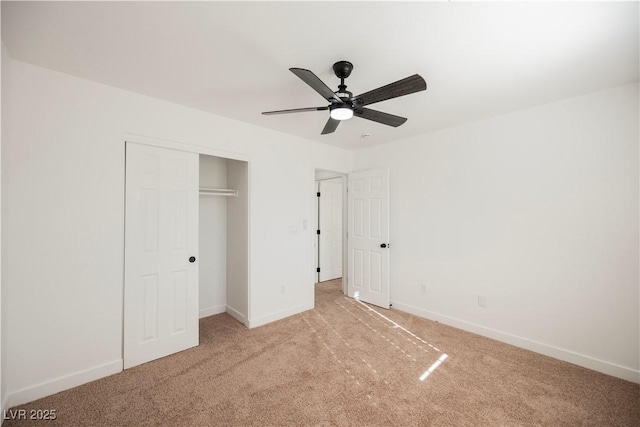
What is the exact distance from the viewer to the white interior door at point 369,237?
13.3ft

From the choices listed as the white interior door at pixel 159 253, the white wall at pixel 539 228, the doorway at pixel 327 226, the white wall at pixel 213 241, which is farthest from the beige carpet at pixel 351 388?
the doorway at pixel 327 226

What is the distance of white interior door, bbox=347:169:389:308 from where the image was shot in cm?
405

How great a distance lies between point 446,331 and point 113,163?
3916 millimetres

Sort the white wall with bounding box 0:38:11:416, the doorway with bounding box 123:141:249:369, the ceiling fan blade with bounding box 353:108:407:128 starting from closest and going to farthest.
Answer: the white wall with bounding box 0:38:11:416, the ceiling fan blade with bounding box 353:108:407:128, the doorway with bounding box 123:141:249:369

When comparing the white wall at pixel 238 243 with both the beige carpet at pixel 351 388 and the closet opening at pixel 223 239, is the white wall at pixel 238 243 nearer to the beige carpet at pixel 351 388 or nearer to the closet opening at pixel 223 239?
the closet opening at pixel 223 239

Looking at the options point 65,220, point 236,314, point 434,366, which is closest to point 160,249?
point 65,220

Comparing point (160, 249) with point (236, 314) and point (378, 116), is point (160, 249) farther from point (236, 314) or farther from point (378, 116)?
point (378, 116)

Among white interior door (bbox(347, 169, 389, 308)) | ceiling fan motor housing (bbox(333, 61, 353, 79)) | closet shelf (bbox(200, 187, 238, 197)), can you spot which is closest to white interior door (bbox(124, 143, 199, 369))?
closet shelf (bbox(200, 187, 238, 197))

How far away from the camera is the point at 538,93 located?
8.08 feet

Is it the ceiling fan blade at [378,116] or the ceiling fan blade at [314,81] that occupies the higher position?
the ceiling fan blade at [314,81]

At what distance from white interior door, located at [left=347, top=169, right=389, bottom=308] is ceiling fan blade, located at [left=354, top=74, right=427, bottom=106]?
2.23m

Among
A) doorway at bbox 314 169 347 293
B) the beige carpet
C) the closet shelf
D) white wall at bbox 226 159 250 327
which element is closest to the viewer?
the beige carpet

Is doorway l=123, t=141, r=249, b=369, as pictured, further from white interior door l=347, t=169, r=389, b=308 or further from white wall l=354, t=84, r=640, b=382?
white wall l=354, t=84, r=640, b=382

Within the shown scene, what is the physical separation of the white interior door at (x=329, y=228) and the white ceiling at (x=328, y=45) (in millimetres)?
3046
